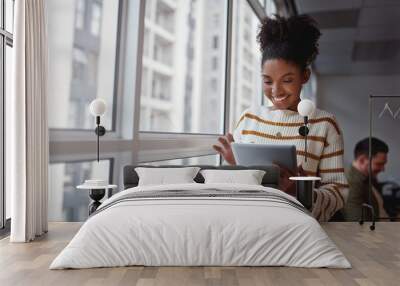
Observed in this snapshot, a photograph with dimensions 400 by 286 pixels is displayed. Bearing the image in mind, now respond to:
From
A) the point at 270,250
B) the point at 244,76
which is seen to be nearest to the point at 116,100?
the point at 244,76

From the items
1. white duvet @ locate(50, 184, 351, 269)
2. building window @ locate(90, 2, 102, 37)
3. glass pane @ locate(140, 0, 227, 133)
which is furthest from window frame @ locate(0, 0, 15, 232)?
Answer: white duvet @ locate(50, 184, 351, 269)

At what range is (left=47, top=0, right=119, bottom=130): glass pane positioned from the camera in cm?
528

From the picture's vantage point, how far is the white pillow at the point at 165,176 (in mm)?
5109

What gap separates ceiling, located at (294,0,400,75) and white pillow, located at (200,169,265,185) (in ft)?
6.38

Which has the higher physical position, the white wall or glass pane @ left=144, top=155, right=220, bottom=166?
the white wall

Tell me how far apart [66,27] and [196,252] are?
2824 mm

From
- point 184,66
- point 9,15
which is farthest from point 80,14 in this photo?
point 184,66

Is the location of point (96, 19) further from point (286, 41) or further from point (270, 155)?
point (270, 155)

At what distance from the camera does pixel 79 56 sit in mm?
5281

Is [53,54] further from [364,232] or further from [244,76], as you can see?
[364,232]

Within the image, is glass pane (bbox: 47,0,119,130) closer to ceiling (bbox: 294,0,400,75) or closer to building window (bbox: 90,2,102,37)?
building window (bbox: 90,2,102,37)

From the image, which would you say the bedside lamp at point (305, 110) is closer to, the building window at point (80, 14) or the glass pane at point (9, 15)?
the building window at point (80, 14)

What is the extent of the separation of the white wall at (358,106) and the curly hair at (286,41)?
0.40 meters

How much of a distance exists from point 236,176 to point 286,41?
1.82 meters
